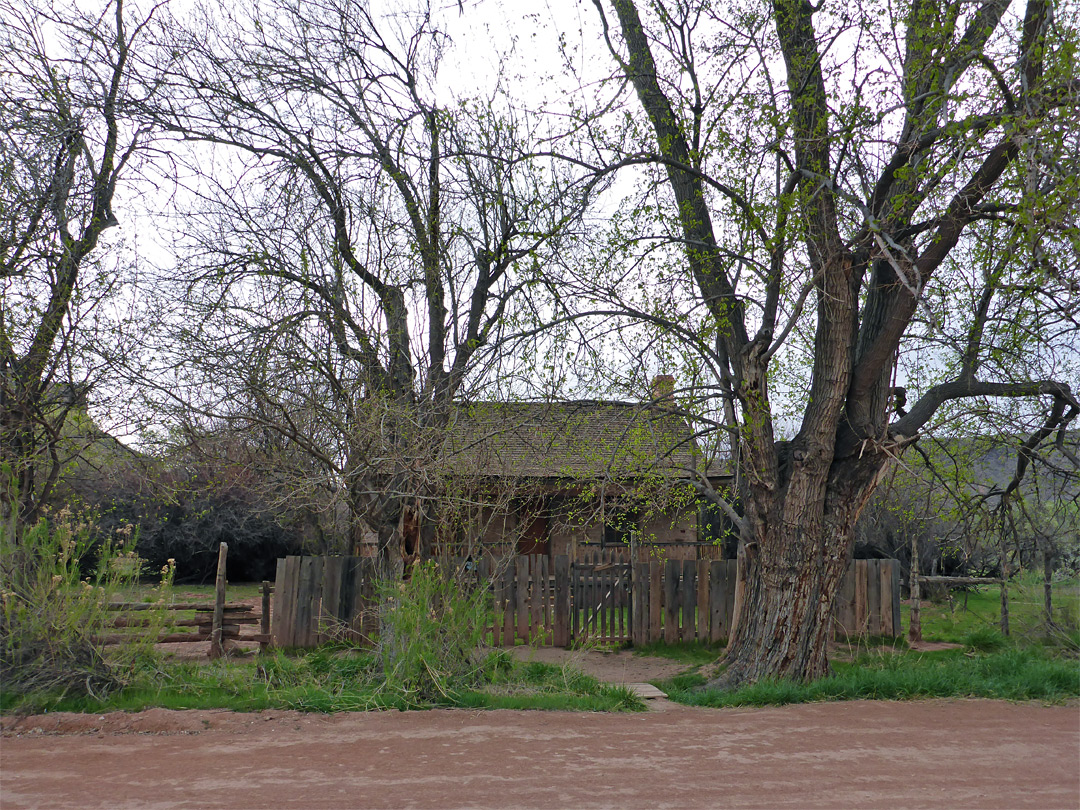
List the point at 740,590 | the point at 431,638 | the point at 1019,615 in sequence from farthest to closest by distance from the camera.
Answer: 1. the point at 1019,615
2. the point at 740,590
3. the point at 431,638

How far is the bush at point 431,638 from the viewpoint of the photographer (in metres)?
8.20

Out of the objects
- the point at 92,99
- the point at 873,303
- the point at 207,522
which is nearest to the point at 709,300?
the point at 873,303

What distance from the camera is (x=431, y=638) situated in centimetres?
850

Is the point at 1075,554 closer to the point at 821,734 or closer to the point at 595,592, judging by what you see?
the point at 595,592

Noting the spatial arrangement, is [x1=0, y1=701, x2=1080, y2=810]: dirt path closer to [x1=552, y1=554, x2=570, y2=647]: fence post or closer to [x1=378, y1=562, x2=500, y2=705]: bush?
[x1=378, y1=562, x2=500, y2=705]: bush

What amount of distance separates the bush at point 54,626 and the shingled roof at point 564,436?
400 cm

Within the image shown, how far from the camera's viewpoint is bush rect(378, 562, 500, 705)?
323 inches

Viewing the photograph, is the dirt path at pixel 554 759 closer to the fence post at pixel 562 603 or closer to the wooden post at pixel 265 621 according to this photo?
the wooden post at pixel 265 621

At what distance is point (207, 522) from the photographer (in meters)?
22.4

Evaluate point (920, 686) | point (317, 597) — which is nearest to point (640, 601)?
point (920, 686)

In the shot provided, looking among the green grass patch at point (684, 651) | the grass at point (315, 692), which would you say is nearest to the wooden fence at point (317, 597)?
the grass at point (315, 692)

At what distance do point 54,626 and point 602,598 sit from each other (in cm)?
787

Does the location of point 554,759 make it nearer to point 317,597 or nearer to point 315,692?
point 315,692

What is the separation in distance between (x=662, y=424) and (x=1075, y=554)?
33.9 feet
